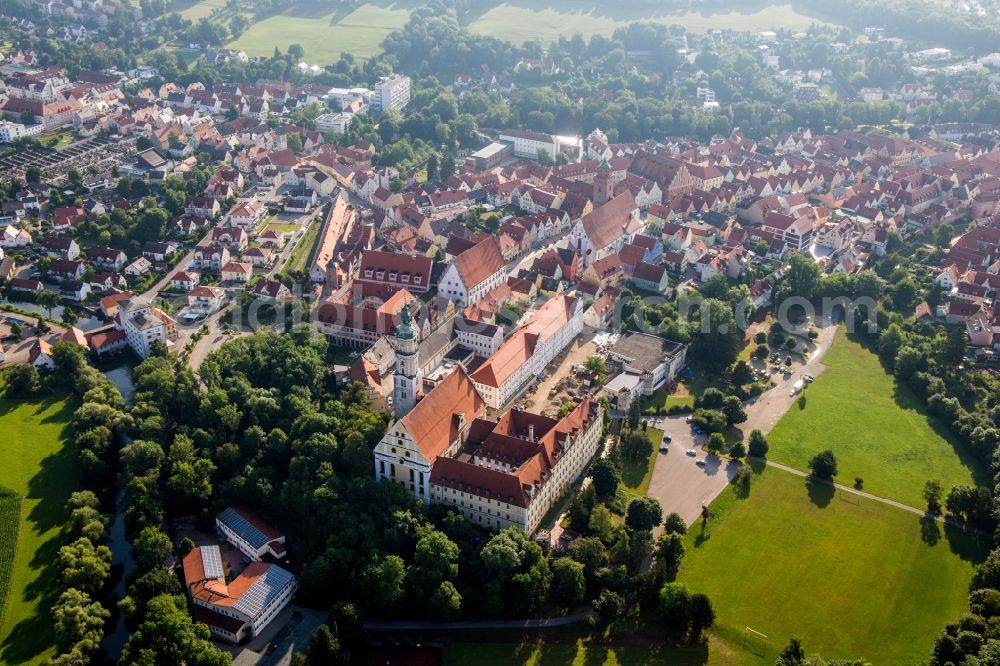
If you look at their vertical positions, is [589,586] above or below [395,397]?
below

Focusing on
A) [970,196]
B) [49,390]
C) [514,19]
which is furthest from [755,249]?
[514,19]

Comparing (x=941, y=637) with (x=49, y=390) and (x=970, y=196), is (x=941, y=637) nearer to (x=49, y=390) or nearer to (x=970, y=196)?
(x=49, y=390)

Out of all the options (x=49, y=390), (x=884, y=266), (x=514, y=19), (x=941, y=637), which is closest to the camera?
(x=941, y=637)

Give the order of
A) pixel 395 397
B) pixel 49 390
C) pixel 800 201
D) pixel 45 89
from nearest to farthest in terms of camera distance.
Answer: pixel 395 397 → pixel 49 390 → pixel 800 201 → pixel 45 89

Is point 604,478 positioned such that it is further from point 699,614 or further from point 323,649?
point 323,649

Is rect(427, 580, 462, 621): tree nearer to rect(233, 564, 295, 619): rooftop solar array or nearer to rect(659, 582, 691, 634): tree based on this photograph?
rect(233, 564, 295, 619): rooftop solar array

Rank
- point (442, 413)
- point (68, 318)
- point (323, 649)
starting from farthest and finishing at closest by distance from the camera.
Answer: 1. point (68, 318)
2. point (442, 413)
3. point (323, 649)

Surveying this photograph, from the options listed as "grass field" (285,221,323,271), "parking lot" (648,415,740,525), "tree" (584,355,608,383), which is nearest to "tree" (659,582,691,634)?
"parking lot" (648,415,740,525)

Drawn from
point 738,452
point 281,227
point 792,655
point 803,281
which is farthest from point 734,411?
point 281,227
